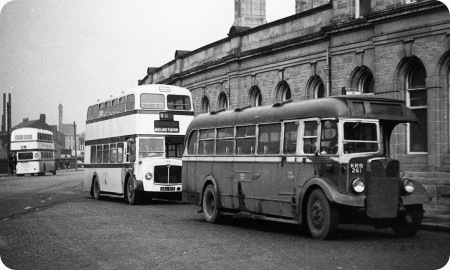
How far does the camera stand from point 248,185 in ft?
53.4

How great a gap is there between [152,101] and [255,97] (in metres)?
9.16

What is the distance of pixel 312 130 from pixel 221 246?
10.6 feet

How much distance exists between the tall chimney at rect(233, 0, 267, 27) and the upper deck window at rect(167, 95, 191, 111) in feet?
37.7

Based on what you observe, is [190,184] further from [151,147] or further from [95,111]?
[95,111]

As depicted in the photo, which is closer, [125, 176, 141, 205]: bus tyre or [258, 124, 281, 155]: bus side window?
[258, 124, 281, 155]: bus side window

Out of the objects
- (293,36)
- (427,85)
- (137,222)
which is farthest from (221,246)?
(293,36)

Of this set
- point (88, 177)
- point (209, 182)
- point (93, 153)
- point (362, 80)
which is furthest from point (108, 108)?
point (209, 182)

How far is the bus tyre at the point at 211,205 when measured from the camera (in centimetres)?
1750

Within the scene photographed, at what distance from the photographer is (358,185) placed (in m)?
13.0

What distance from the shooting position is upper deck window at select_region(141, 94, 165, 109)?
24.9 metres

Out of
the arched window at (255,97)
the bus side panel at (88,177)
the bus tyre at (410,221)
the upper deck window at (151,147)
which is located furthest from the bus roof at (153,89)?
the bus tyre at (410,221)

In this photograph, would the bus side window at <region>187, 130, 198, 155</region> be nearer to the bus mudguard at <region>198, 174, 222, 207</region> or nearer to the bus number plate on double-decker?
the bus mudguard at <region>198, 174, 222, 207</region>

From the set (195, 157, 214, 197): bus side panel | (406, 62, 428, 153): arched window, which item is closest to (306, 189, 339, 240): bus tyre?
(195, 157, 214, 197): bus side panel

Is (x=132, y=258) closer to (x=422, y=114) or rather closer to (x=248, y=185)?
(x=248, y=185)
